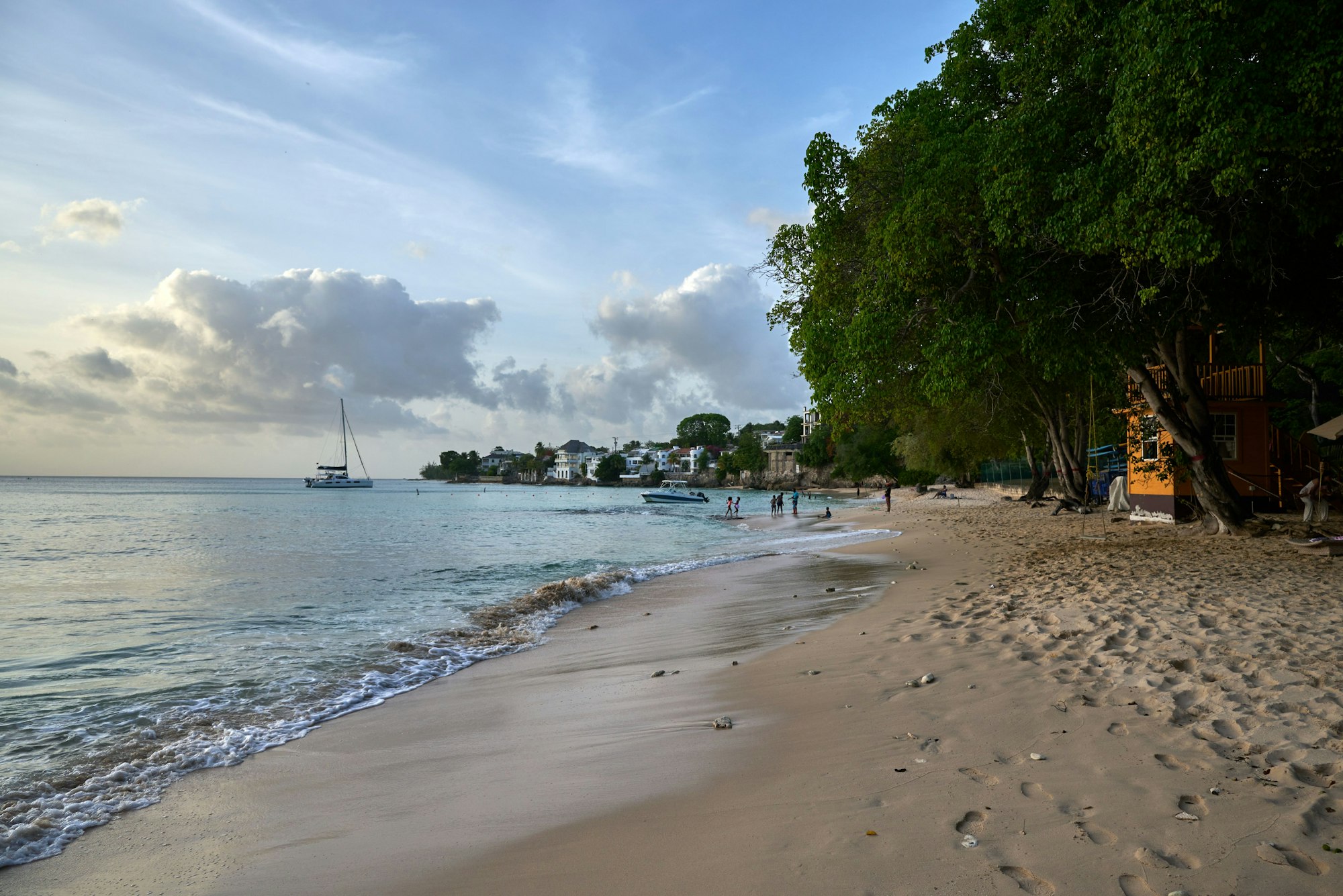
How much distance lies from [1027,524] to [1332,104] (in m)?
18.4

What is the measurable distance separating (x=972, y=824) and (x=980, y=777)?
0.58 m

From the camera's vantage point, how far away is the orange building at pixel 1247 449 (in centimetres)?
1992

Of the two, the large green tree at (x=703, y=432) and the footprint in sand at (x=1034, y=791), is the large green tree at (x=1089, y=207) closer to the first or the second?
the footprint in sand at (x=1034, y=791)

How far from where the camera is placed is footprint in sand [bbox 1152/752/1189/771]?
390cm

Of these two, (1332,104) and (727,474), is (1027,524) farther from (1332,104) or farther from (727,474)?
(727,474)

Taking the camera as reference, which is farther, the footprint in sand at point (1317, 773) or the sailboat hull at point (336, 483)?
the sailboat hull at point (336, 483)

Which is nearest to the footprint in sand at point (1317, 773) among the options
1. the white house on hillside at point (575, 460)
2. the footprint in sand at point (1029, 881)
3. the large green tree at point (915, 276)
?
the footprint in sand at point (1029, 881)

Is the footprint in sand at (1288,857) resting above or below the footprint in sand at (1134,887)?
above

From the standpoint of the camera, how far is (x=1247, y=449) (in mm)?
20234

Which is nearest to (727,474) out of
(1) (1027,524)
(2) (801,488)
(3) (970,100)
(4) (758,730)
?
(2) (801,488)

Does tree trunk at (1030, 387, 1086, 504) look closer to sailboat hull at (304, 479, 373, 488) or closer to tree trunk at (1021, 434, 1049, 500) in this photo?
tree trunk at (1021, 434, 1049, 500)

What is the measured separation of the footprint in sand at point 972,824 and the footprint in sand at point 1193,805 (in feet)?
2.99

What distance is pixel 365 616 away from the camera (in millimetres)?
12625

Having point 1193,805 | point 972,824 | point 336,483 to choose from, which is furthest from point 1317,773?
point 336,483
